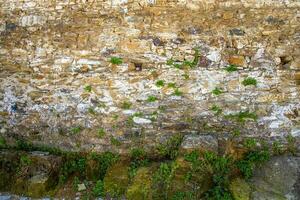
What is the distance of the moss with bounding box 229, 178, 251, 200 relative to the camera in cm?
438

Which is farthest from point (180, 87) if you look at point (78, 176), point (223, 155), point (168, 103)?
point (78, 176)

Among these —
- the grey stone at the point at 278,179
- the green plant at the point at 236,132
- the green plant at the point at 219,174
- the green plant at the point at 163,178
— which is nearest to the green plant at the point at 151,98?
the green plant at the point at 163,178

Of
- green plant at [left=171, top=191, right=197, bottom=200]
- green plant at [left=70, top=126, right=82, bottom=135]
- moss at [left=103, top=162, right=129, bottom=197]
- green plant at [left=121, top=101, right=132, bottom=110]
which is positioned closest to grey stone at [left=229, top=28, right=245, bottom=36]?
green plant at [left=121, top=101, right=132, bottom=110]

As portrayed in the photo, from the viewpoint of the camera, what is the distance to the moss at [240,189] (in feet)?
14.4

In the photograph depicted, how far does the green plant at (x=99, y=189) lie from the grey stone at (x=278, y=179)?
6.03ft

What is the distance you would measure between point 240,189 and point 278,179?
1.71 ft

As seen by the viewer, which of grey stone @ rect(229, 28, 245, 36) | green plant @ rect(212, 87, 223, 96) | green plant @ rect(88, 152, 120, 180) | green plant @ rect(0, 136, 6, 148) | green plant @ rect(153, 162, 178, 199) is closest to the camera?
green plant @ rect(153, 162, 178, 199)

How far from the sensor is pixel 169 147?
5082mm

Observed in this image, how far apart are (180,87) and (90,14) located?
1.54 metres

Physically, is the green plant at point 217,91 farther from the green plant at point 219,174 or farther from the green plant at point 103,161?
the green plant at point 103,161

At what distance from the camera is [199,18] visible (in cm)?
483

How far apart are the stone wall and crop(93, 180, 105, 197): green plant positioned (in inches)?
23.4

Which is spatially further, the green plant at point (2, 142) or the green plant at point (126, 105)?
the green plant at point (2, 142)

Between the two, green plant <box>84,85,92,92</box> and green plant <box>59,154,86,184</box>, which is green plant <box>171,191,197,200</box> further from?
green plant <box>84,85,92,92</box>
